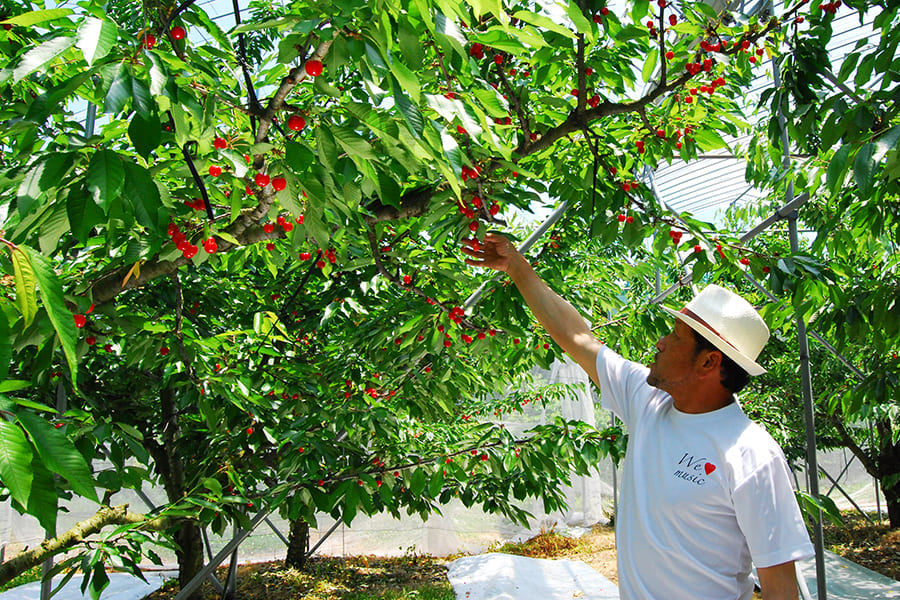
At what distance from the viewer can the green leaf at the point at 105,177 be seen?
2.44ft

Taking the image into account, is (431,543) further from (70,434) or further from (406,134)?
(406,134)

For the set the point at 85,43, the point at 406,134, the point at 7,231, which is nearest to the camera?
the point at 85,43

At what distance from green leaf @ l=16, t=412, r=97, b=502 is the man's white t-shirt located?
993 mm

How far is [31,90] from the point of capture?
4.54 feet

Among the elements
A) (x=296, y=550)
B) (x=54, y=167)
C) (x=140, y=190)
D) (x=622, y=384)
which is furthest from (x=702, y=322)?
(x=296, y=550)

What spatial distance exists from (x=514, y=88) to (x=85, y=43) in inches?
43.8

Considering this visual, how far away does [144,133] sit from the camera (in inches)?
29.7

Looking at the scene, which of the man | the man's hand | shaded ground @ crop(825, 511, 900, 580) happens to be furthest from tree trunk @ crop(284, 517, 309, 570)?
the man

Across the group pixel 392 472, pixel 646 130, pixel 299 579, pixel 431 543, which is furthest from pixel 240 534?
pixel 431 543

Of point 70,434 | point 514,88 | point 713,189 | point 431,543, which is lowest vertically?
point 431,543

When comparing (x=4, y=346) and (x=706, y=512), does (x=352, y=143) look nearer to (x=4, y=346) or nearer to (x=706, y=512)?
(x=4, y=346)

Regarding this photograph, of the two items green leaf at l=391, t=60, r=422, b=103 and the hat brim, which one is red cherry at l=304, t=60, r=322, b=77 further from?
the hat brim

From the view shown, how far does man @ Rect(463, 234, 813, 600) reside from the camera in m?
1.07

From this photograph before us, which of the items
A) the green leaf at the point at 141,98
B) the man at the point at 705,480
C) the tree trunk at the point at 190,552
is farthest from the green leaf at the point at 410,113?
the tree trunk at the point at 190,552
